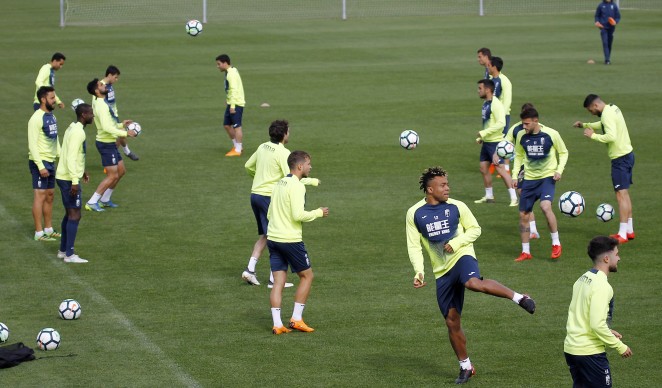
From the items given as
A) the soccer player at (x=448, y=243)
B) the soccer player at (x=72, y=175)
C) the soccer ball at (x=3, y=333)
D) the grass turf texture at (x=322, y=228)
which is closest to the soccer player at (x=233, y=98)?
the grass turf texture at (x=322, y=228)

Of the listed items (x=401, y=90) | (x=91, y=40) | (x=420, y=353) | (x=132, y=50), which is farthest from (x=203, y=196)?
(x=91, y=40)

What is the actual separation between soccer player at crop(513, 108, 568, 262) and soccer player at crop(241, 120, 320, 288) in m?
3.89

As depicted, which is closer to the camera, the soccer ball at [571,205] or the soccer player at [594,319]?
the soccer player at [594,319]

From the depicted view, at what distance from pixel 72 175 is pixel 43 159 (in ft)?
5.97

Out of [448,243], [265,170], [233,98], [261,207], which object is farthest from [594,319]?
[233,98]

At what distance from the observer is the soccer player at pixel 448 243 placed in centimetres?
1245

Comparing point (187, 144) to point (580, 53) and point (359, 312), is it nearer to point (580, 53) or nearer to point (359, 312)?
point (359, 312)

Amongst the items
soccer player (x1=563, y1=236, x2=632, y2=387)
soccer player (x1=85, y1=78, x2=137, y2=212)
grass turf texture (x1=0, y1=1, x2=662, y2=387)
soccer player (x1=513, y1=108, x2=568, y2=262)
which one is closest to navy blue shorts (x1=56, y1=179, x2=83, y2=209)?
grass turf texture (x1=0, y1=1, x2=662, y2=387)

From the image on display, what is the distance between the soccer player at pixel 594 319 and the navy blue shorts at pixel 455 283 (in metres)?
1.88

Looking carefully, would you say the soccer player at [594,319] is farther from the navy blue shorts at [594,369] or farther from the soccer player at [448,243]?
the soccer player at [448,243]

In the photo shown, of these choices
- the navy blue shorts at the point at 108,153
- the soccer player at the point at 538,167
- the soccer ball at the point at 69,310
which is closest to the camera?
the soccer ball at the point at 69,310

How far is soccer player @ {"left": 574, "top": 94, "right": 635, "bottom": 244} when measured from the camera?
1878 cm

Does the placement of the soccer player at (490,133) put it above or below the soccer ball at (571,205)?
above

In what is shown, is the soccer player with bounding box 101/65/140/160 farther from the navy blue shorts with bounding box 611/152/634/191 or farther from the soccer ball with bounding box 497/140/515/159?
the navy blue shorts with bounding box 611/152/634/191
